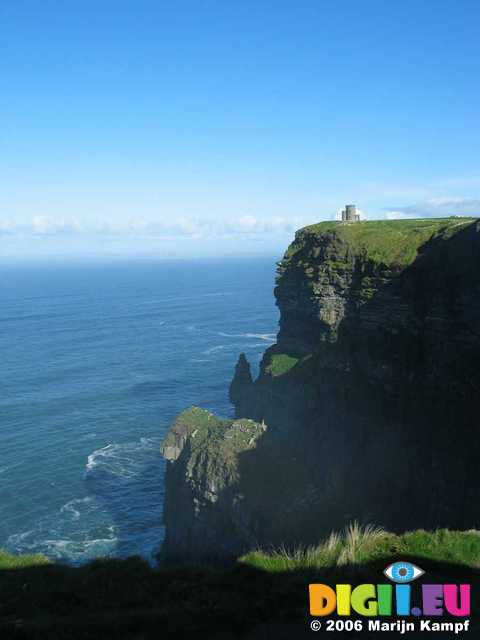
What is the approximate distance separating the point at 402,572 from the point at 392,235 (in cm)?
4899

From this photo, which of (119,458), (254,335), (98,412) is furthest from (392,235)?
(254,335)

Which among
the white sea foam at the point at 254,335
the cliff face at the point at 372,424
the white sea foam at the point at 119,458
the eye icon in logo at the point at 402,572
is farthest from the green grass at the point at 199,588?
the white sea foam at the point at 254,335

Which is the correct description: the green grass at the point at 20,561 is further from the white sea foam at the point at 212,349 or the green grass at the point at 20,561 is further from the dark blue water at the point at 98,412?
the white sea foam at the point at 212,349

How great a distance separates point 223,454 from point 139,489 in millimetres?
18800

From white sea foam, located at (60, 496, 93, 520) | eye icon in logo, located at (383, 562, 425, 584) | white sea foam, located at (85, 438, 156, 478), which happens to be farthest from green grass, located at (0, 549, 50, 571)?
white sea foam, located at (85, 438, 156, 478)

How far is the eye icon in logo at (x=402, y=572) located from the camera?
14.7 metres

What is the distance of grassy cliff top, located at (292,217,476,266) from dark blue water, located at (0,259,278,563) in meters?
36.8

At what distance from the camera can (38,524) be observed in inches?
2215

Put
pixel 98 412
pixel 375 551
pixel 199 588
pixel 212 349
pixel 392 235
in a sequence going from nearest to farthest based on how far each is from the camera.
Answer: pixel 199 588, pixel 375 551, pixel 392 235, pixel 98 412, pixel 212 349

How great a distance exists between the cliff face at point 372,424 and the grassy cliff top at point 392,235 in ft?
0.70

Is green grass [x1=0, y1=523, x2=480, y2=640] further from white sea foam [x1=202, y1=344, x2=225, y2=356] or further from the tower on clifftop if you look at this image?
white sea foam [x1=202, y1=344, x2=225, y2=356]

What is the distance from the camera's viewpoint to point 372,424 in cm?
5178
